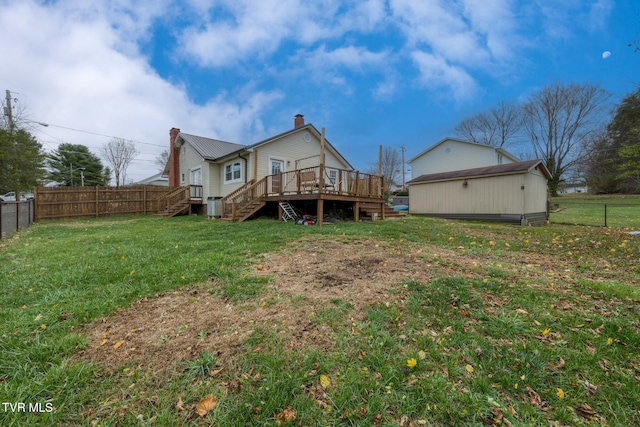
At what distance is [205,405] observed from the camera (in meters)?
1.69

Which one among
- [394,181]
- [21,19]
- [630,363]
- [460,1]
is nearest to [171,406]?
[630,363]

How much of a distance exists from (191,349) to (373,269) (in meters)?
2.75

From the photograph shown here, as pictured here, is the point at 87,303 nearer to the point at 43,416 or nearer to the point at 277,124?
the point at 43,416

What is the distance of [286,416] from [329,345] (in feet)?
2.32

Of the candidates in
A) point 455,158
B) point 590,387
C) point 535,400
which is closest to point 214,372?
point 535,400

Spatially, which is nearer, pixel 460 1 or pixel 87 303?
pixel 87 303

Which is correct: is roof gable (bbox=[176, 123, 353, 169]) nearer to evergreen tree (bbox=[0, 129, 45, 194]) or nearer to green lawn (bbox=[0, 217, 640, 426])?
green lawn (bbox=[0, 217, 640, 426])

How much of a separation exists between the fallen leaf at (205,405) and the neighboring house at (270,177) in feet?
25.2

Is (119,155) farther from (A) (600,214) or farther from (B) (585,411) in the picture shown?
(A) (600,214)

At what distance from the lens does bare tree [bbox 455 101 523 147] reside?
1358 inches

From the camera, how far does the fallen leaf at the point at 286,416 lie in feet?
5.15

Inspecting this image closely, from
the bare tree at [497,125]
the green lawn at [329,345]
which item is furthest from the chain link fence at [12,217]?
the bare tree at [497,125]

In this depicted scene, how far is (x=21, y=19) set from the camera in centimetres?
927

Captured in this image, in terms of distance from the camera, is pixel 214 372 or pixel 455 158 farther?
pixel 455 158
